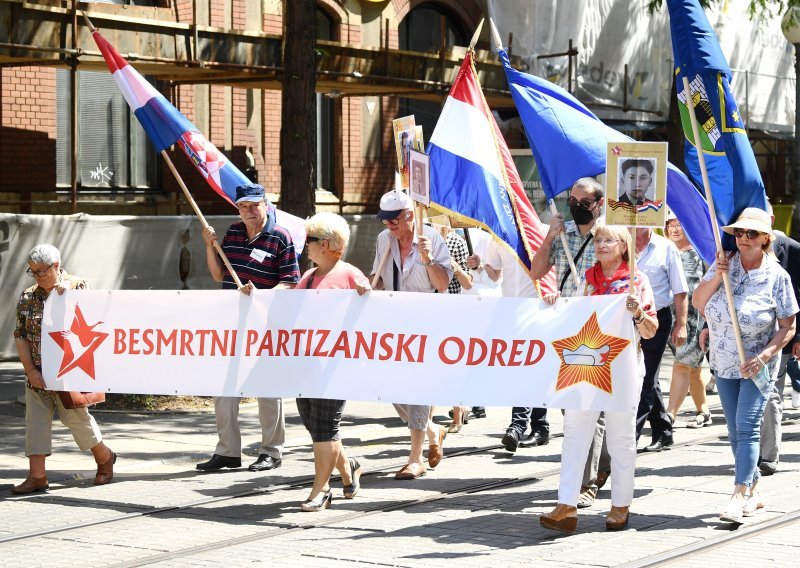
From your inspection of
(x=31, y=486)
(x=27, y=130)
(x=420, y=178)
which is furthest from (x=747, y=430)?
(x=27, y=130)

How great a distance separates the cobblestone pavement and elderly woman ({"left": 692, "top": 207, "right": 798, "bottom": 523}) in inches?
16.4

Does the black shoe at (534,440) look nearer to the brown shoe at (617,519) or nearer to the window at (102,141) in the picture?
the brown shoe at (617,519)

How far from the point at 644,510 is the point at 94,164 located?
12646mm

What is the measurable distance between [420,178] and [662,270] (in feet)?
7.16

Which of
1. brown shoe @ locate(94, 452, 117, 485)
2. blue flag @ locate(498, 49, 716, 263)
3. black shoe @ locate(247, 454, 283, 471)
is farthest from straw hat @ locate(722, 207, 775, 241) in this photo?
brown shoe @ locate(94, 452, 117, 485)

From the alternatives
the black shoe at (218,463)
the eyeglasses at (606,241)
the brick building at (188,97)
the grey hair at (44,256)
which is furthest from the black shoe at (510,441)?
the brick building at (188,97)

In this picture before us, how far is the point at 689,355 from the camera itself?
11969 millimetres

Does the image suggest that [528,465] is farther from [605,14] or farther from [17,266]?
[605,14]

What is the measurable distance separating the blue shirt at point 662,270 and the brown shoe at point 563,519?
2.76m

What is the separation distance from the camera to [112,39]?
16.9 meters

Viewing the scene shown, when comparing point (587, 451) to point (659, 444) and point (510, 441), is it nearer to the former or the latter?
point (510, 441)

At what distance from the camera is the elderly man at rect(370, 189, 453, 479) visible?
9383 mm

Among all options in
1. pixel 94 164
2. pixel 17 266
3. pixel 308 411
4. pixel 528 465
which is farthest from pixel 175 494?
pixel 94 164

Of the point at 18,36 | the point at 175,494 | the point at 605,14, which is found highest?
the point at 605,14
